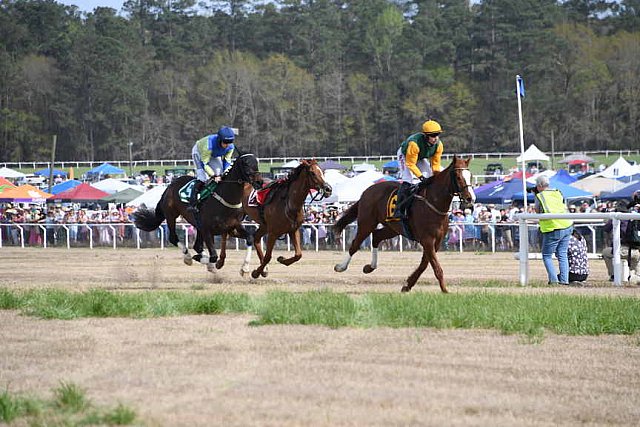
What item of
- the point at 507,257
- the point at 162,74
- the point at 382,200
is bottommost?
the point at 507,257

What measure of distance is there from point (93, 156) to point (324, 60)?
22.9 metres

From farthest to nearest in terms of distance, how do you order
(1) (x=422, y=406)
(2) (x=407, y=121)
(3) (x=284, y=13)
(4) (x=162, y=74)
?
1. (3) (x=284, y=13)
2. (4) (x=162, y=74)
3. (2) (x=407, y=121)
4. (1) (x=422, y=406)

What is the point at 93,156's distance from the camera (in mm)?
91500

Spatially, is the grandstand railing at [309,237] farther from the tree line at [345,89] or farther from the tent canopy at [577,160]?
the tree line at [345,89]

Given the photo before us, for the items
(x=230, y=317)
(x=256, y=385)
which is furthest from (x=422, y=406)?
(x=230, y=317)

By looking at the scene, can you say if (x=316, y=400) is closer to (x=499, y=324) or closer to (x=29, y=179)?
(x=499, y=324)

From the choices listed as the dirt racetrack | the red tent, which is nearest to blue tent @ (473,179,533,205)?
the red tent

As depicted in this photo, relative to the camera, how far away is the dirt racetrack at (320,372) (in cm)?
646

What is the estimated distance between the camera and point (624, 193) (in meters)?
32.2

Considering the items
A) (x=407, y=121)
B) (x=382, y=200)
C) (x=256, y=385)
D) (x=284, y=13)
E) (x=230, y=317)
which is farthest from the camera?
(x=284, y=13)

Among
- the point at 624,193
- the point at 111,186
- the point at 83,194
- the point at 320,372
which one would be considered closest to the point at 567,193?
the point at 624,193

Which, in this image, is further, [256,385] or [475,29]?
[475,29]

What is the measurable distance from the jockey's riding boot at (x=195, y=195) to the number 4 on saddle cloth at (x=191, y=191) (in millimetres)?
59

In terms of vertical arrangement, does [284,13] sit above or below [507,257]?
above
